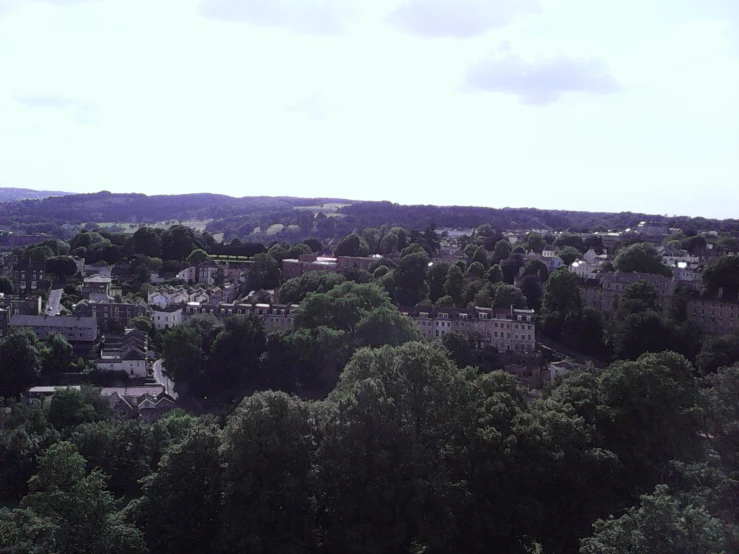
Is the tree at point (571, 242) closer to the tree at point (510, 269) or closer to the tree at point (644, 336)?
the tree at point (510, 269)

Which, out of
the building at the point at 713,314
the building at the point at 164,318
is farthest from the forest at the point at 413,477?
the building at the point at 164,318

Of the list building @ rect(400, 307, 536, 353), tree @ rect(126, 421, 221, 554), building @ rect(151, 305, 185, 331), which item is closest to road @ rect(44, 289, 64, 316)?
building @ rect(151, 305, 185, 331)

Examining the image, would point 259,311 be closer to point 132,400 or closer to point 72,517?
point 132,400

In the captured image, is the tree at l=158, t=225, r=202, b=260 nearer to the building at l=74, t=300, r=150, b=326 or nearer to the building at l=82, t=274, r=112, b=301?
the building at l=82, t=274, r=112, b=301

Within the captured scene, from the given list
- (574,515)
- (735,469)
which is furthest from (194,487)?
(735,469)

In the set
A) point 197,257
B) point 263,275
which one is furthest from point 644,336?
point 197,257

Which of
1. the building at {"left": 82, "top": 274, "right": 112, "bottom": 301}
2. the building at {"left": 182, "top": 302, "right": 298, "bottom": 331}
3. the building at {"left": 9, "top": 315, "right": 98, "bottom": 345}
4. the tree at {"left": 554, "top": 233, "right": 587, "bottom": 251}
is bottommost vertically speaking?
the building at {"left": 9, "top": 315, "right": 98, "bottom": 345}
